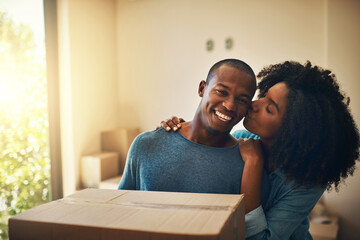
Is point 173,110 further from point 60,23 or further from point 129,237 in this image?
point 129,237

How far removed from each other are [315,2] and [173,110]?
1725 mm

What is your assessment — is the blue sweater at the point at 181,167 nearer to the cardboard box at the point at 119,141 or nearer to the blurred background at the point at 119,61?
the blurred background at the point at 119,61

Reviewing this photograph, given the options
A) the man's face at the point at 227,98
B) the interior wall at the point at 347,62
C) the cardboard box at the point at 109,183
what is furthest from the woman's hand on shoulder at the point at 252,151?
the cardboard box at the point at 109,183

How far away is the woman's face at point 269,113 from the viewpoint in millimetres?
1155

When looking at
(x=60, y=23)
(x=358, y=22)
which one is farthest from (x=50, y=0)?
(x=358, y=22)

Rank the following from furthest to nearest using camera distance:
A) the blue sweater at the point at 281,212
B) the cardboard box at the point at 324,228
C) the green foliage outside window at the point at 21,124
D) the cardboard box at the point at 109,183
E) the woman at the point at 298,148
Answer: the cardboard box at the point at 109,183
the green foliage outside window at the point at 21,124
the cardboard box at the point at 324,228
the woman at the point at 298,148
the blue sweater at the point at 281,212

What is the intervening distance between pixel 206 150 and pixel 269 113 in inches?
10.8

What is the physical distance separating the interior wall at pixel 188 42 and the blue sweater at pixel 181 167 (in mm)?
2011

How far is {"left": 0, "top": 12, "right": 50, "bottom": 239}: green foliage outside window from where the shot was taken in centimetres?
248

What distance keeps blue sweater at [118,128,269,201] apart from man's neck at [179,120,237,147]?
26mm

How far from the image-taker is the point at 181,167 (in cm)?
116

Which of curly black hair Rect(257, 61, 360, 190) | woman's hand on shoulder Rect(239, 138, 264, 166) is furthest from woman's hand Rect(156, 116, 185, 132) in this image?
curly black hair Rect(257, 61, 360, 190)

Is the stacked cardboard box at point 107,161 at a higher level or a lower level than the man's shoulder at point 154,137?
lower

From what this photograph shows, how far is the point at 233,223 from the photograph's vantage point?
2.12 ft
